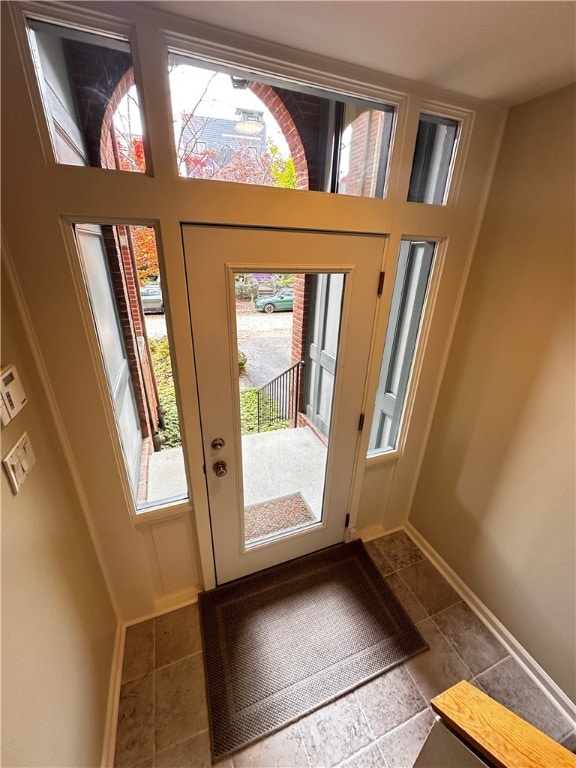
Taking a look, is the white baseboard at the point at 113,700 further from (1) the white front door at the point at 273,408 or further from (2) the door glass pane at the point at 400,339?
(2) the door glass pane at the point at 400,339

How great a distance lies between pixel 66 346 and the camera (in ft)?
3.40

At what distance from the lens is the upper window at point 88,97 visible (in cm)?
85

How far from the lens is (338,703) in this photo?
51.8 inches

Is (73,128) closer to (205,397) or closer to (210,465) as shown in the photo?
(205,397)

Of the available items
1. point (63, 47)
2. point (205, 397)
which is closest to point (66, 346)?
point (205, 397)

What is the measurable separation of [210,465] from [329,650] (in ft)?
3.69

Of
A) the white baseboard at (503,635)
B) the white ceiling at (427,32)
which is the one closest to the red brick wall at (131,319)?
the white ceiling at (427,32)

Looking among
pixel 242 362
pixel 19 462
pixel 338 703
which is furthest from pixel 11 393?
pixel 338 703

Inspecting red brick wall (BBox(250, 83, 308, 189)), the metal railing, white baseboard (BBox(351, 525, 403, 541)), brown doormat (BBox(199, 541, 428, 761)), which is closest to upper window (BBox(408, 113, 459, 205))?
red brick wall (BBox(250, 83, 308, 189))

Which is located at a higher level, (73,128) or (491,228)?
(73,128)

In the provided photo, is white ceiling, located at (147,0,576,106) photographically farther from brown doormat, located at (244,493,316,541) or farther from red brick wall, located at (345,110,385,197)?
brown doormat, located at (244,493,316,541)

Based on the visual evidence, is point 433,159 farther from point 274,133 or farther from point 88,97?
point 88,97

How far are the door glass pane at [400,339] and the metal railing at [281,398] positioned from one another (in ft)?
1.69

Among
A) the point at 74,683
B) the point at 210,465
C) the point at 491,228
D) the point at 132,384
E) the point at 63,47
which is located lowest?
the point at 74,683
